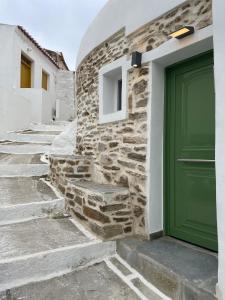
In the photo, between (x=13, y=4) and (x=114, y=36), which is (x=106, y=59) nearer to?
(x=114, y=36)

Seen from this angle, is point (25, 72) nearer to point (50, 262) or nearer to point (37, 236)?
point (37, 236)

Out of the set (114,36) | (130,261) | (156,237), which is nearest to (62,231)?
(130,261)

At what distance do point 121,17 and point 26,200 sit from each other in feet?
10.7

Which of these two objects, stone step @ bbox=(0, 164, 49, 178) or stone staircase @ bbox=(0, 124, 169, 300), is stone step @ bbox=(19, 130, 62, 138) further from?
stone staircase @ bbox=(0, 124, 169, 300)

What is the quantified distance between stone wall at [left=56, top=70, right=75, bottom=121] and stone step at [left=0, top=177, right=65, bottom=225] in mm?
8398

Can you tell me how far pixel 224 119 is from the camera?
190 cm

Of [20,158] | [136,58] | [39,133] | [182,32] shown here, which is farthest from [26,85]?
[182,32]

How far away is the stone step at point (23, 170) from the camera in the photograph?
538cm

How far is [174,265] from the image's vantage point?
8.17 ft

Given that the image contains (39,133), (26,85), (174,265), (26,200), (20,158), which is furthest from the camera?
(26,85)

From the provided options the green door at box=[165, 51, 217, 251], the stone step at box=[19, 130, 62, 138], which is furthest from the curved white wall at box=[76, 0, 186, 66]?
the stone step at box=[19, 130, 62, 138]

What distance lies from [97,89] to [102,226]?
2572mm

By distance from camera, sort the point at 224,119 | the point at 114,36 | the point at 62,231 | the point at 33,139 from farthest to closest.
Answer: the point at 33,139 → the point at 114,36 → the point at 62,231 → the point at 224,119

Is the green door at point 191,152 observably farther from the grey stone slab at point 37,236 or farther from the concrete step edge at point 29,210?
the concrete step edge at point 29,210
